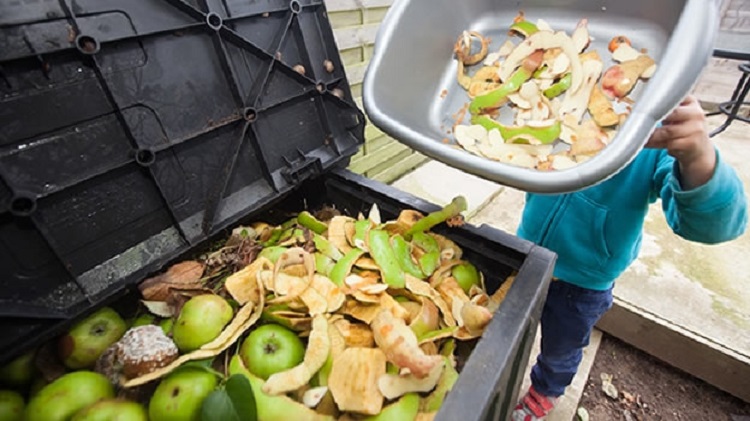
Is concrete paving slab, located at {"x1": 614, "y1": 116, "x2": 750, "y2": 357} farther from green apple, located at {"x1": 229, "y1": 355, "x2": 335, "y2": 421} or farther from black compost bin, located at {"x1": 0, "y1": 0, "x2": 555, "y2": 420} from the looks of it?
green apple, located at {"x1": 229, "y1": 355, "x2": 335, "y2": 421}

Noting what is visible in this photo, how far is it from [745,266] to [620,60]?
151cm

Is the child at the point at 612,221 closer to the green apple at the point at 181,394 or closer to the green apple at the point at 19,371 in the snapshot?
the green apple at the point at 181,394

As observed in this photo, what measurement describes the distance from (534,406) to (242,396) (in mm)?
1089

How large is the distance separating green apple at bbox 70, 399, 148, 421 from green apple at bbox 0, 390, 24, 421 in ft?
0.39

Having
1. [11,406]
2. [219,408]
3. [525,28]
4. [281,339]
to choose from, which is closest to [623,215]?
[525,28]

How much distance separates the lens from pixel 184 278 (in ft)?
2.57

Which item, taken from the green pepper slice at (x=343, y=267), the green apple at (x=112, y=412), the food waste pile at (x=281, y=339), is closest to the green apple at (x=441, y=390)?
the food waste pile at (x=281, y=339)

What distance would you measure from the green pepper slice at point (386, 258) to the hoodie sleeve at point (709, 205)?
0.53 m

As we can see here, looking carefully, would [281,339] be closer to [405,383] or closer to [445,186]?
[405,383]

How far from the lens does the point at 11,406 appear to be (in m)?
0.61

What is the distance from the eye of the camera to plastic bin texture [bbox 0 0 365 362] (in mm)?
588

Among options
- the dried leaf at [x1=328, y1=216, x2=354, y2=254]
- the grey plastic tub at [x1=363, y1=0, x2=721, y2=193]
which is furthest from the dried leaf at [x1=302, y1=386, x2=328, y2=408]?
the grey plastic tub at [x1=363, y1=0, x2=721, y2=193]

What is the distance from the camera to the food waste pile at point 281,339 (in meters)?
0.61

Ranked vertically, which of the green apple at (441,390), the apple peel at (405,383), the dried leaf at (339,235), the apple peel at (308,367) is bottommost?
the green apple at (441,390)
